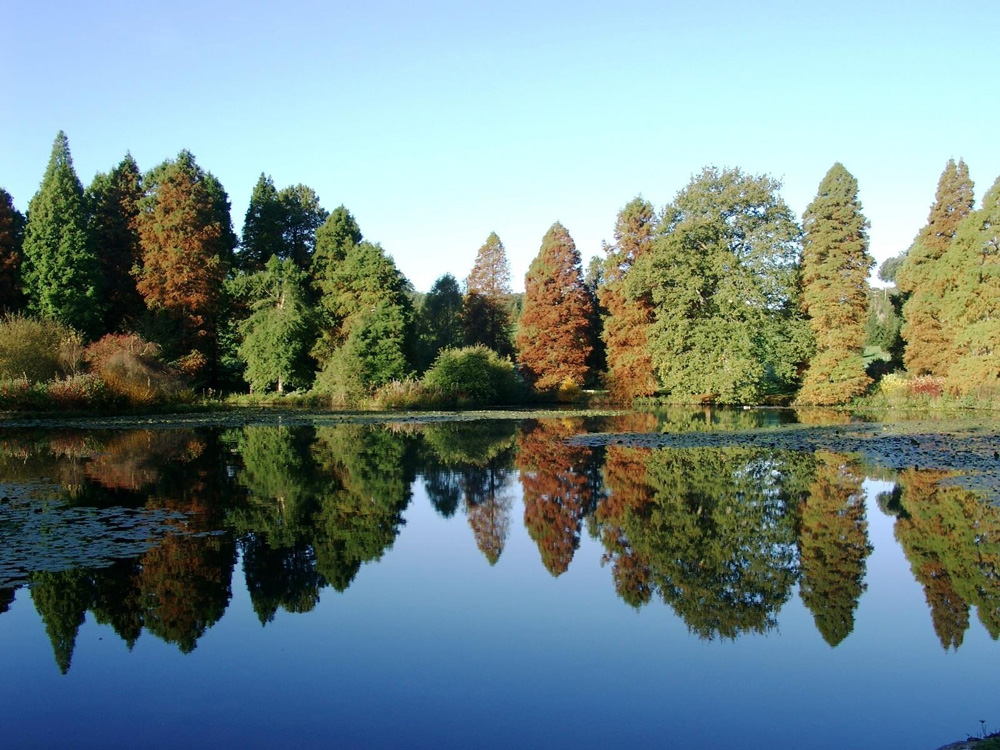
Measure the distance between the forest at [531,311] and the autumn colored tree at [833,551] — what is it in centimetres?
2207

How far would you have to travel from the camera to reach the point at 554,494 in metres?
13.7

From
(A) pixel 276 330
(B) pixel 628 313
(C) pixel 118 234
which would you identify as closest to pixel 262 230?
(C) pixel 118 234

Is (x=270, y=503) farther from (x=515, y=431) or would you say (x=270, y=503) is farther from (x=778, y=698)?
(x=515, y=431)

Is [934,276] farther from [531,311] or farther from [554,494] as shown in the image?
[554,494]

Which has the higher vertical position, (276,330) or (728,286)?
(728,286)

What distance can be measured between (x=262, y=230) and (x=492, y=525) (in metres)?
39.1

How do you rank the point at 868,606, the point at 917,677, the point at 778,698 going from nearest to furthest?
the point at 778,698 → the point at 917,677 → the point at 868,606

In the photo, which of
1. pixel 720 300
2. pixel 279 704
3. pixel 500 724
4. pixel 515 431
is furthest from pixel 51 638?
pixel 720 300

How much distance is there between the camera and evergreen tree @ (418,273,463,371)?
50906mm

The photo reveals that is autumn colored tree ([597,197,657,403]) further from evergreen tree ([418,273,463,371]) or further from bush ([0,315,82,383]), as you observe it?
bush ([0,315,82,383])

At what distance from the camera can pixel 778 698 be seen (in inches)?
221

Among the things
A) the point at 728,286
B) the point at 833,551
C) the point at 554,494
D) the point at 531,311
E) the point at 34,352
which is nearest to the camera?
the point at 833,551

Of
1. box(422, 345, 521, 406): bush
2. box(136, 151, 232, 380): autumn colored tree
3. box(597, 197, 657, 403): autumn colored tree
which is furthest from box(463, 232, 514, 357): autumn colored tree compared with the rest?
box(136, 151, 232, 380): autumn colored tree

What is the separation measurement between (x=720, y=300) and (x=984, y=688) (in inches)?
1222
